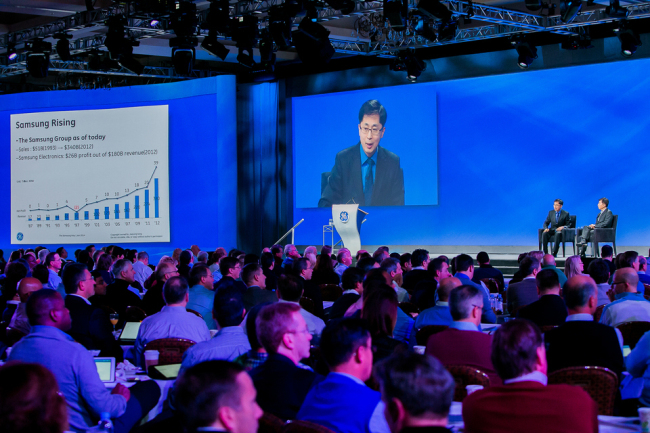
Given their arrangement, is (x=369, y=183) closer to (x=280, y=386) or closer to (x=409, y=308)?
(x=409, y=308)

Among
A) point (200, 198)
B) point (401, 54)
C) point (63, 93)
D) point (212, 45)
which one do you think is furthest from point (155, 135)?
point (401, 54)

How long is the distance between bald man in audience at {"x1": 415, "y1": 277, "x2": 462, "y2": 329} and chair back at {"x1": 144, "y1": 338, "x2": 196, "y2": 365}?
5.03 feet

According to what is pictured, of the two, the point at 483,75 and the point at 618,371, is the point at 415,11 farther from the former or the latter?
the point at 618,371

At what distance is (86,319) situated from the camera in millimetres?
4496

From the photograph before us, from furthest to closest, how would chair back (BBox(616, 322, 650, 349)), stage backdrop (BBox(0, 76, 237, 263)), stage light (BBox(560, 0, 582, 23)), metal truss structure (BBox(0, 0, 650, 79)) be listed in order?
stage backdrop (BBox(0, 76, 237, 263)) < metal truss structure (BBox(0, 0, 650, 79)) < stage light (BBox(560, 0, 582, 23)) < chair back (BBox(616, 322, 650, 349))

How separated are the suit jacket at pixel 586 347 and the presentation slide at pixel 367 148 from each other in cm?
1062

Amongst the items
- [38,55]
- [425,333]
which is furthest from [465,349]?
[38,55]

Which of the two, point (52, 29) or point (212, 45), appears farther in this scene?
point (52, 29)

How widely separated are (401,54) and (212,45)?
3.75 meters

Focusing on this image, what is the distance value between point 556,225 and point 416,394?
34.6 feet

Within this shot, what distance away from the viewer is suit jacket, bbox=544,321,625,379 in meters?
3.18

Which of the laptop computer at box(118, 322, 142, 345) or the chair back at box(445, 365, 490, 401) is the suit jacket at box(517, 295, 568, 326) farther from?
the laptop computer at box(118, 322, 142, 345)

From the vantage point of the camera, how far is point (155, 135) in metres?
15.1

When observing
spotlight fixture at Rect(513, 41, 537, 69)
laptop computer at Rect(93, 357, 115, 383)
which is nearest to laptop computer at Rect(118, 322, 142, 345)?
laptop computer at Rect(93, 357, 115, 383)
